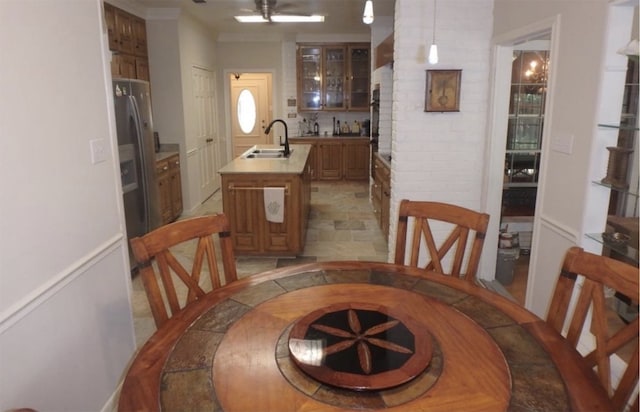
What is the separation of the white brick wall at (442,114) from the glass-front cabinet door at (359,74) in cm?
476

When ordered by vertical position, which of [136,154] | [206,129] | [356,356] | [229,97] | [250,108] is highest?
[229,97]

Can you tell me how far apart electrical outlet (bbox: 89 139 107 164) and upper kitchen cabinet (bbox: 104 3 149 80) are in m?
2.88

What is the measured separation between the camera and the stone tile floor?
11.6ft

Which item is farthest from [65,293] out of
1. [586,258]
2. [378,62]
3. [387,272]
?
[378,62]

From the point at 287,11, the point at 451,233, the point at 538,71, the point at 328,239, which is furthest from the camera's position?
the point at 287,11

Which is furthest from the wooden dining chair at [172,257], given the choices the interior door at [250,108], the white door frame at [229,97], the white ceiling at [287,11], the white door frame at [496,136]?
the interior door at [250,108]

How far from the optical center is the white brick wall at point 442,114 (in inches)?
134

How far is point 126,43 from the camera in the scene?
5.03m

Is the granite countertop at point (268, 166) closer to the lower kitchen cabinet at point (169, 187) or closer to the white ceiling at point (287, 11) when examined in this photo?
the lower kitchen cabinet at point (169, 187)

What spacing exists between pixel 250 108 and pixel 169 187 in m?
4.11

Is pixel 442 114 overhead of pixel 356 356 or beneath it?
overhead

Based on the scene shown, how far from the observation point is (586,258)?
153 centimetres

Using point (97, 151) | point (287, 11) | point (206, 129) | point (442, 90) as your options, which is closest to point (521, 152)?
point (442, 90)

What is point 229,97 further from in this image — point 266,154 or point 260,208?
point 260,208
